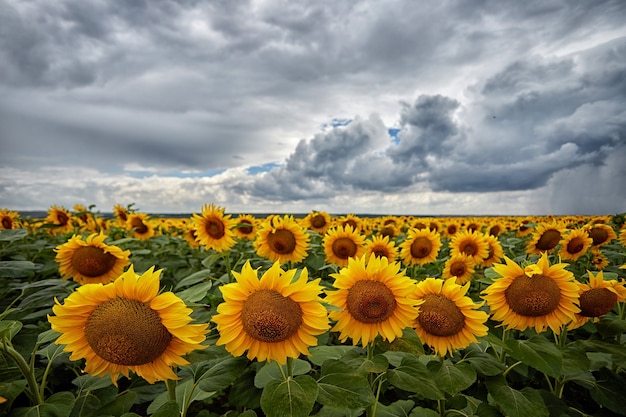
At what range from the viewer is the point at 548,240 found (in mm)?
6234

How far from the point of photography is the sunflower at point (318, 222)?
760 cm

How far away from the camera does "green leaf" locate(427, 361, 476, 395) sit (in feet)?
6.40

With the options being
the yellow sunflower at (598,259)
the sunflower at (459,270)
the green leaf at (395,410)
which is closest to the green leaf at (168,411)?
the green leaf at (395,410)

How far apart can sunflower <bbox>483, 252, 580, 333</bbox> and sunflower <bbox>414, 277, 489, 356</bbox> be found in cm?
39

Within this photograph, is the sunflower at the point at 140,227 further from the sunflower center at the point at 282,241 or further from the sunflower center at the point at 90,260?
the sunflower center at the point at 282,241

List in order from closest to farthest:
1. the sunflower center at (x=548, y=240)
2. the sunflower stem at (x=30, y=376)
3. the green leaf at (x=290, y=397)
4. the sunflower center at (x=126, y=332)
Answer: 1. the green leaf at (x=290, y=397)
2. the sunflower center at (x=126, y=332)
3. the sunflower stem at (x=30, y=376)
4. the sunflower center at (x=548, y=240)

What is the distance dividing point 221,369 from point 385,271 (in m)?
1.06

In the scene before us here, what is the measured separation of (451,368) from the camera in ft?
6.94

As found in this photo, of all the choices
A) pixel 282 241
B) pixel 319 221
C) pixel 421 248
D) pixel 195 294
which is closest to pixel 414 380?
pixel 195 294

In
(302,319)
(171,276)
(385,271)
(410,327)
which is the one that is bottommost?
(171,276)

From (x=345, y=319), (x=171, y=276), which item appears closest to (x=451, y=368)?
(x=345, y=319)

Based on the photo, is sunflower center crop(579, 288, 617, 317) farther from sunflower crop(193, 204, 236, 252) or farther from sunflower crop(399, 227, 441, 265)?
sunflower crop(193, 204, 236, 252)

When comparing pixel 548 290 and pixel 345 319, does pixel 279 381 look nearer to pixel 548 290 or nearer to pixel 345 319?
pixel 345 319

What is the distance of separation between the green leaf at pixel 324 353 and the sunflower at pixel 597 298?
5.77 feet
